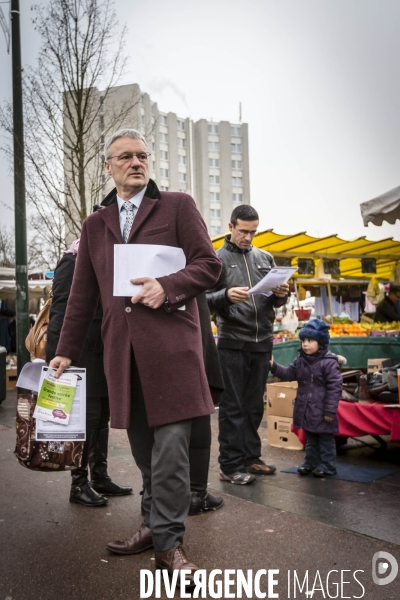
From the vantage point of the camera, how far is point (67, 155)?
10578mm

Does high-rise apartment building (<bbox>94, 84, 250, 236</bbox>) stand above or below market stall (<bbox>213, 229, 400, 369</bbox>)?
above

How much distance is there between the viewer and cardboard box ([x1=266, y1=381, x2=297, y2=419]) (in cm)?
642

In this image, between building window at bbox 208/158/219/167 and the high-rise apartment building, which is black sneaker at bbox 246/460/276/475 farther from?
building window at bbox 208/158/219/167

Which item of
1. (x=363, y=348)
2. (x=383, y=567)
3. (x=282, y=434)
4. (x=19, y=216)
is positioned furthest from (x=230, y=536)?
(x=19, y=216)

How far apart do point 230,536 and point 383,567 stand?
2.97 feet

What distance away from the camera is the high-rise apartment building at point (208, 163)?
98.4 m

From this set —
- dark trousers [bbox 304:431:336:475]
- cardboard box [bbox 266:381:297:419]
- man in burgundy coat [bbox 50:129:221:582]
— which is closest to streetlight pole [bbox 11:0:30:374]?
cardboard box [bbox 266:381:297:419]

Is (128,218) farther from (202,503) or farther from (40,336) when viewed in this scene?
(202,503)

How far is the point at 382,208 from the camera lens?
743 centimetres

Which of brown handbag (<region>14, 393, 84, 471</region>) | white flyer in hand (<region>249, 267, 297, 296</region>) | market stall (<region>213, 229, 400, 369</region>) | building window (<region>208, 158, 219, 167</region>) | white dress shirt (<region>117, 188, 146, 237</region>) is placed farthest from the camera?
building window (<region>208, 158, 219, 167</region>)

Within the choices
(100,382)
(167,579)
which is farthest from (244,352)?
(167,579)

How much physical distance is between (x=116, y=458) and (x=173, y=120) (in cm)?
9852

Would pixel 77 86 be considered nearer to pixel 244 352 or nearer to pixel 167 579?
pixel 244 352

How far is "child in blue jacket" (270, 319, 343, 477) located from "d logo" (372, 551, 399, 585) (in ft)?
6.37
